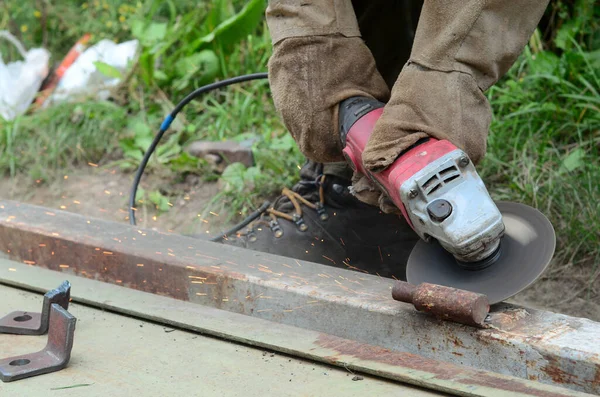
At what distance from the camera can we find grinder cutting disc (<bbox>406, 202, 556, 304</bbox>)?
5.43ft

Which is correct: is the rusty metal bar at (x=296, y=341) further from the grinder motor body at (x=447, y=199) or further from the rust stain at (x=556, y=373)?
the grinder motor body at (x=447, y=199)

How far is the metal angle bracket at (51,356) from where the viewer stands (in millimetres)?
1446

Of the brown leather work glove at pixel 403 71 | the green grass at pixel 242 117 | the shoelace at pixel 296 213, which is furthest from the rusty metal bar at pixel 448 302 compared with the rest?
the green grass at pixel 242 117

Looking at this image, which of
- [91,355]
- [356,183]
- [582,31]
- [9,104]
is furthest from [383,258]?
[9,104]

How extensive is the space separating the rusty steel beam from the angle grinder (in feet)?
0.32

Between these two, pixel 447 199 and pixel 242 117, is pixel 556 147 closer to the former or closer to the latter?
pixel 242 117

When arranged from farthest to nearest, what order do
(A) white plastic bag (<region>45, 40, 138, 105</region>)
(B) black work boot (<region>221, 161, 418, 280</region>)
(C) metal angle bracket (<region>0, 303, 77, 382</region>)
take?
(A) white plastic bag (<region>45, 40, 138, 105</region>) → (B) black work boot (<region>221, 161, 418, 280</region>) → (C) metal angle bracket (<region>0, 303, 77, 382</region>)

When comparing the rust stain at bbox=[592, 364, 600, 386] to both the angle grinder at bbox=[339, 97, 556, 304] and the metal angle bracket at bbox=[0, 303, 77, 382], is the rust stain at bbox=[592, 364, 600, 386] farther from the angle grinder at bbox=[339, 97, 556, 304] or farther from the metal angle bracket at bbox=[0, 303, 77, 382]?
the metal angle bracket at bbox=[0, 303, 77, 382]

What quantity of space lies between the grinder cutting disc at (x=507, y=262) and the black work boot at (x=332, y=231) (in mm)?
542

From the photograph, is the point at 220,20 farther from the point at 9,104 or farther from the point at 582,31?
the point at 582,31

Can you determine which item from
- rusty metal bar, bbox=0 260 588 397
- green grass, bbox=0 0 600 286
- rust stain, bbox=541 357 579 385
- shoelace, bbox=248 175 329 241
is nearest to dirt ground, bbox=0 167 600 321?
green grass, bbox=0 0 600 286

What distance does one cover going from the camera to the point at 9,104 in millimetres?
4188

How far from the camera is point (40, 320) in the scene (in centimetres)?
165

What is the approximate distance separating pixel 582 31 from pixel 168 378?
2.42m
